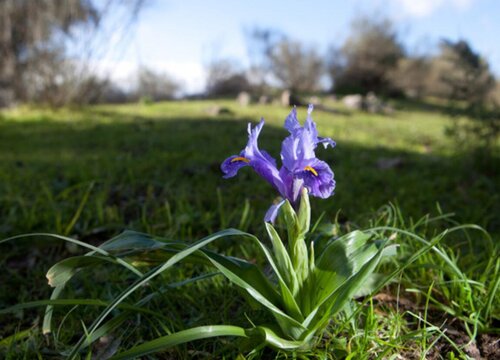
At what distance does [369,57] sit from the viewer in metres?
17.0

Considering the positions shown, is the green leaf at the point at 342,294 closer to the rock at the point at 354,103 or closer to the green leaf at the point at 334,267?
the green leaf at the point at 334,267

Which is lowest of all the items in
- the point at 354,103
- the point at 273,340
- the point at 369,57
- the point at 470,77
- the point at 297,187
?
the point at 273,340

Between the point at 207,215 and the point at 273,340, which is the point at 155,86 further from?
the point at 273,340

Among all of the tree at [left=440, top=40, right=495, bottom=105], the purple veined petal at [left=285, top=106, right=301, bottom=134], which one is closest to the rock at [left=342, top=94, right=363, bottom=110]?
the tree at [left=440, top=40, right=495, bottom=105]

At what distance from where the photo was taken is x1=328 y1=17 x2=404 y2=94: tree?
16.8 meters

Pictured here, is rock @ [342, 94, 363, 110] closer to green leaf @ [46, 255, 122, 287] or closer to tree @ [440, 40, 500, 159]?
tree @ [440, 40, 500, 159]

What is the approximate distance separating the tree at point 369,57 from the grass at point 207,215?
1097 centimetres

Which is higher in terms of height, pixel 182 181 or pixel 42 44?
pixel 42 44

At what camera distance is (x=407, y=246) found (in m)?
1.98

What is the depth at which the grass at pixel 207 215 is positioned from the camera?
1576 mm

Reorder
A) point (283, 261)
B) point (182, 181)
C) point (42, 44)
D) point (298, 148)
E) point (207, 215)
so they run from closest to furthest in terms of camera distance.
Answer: point (298, 148)
point (283, 261)
point (207, 215)
point (182, 181)
point (42, 44)

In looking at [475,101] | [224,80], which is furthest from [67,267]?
[224,80]

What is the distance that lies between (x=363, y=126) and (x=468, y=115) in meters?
3.32

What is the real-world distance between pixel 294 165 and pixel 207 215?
1.41 metres
